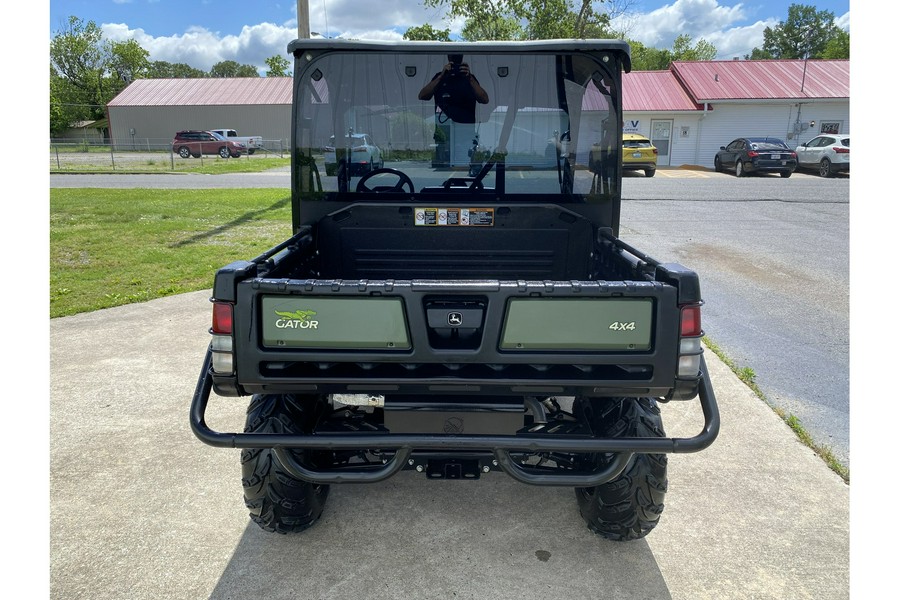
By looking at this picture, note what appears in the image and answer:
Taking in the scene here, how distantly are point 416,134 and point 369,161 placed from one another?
1.17ft

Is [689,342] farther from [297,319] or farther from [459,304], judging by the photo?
[297,319]

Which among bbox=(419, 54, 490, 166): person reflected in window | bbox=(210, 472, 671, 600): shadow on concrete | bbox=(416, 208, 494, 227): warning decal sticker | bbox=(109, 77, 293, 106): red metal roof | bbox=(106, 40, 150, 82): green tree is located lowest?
bbox=(210, 472, 671, 600): shadow on concrete

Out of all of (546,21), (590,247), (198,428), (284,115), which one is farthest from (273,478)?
(284,115)

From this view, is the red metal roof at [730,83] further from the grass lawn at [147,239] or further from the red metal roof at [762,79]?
the grass lawn at [147,239]

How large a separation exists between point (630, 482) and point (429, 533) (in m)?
1.02

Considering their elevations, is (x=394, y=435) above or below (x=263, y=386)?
below

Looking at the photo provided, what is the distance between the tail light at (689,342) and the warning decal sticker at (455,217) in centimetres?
179

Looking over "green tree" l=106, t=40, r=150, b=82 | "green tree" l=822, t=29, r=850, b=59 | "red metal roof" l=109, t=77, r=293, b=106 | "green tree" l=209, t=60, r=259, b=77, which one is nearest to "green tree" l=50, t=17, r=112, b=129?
"green tree" l=106, t=40, r=150, b=82

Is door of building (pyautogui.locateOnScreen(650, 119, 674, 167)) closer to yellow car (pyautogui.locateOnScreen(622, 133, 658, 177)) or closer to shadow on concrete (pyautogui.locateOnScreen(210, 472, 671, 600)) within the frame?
yellow car (pyautogui.locateOnScreen(622, 133, 658, 177))

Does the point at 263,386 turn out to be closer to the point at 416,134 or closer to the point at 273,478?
the point at 273,478

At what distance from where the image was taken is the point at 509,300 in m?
2.46

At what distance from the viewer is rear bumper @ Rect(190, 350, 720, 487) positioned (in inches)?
97.4

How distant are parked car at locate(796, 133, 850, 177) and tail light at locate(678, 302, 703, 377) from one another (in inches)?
974

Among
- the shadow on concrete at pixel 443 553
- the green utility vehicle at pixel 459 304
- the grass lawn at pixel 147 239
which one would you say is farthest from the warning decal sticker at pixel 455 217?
the grass lawn at pixel 147 239
